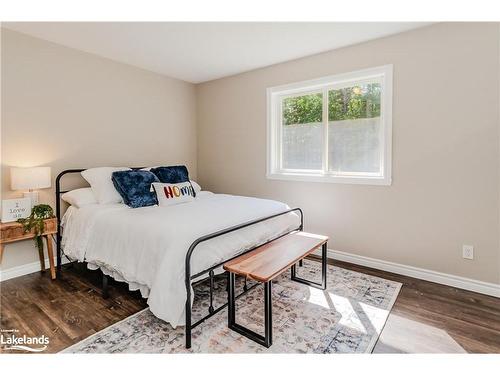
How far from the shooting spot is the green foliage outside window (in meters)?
3.22

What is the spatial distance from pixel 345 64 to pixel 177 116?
2.62 metres

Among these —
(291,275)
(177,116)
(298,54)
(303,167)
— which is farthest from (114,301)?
(298,54)

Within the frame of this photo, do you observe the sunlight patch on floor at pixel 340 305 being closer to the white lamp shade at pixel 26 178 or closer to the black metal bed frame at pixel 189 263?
the black metal bed frame at pixel 189 263

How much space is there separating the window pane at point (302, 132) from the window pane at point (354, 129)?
6.0 inches

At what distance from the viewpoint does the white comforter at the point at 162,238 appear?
1904 millimetres

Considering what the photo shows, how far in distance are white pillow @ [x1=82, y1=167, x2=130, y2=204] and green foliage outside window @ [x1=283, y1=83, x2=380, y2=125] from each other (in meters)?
2.37

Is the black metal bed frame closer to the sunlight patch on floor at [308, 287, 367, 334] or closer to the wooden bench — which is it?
the wooden bench

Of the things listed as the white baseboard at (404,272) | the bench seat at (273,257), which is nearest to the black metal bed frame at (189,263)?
the bench seat at (273,257)

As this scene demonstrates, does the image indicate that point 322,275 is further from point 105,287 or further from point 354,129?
point 105,287

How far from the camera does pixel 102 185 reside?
10.3ft

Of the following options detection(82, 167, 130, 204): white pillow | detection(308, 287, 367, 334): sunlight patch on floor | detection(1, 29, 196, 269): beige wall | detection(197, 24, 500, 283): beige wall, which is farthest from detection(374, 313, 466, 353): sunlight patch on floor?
detection(1, 29, 196, 269): beige wall

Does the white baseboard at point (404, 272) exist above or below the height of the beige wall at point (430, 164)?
below

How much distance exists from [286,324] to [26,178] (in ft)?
8.94
